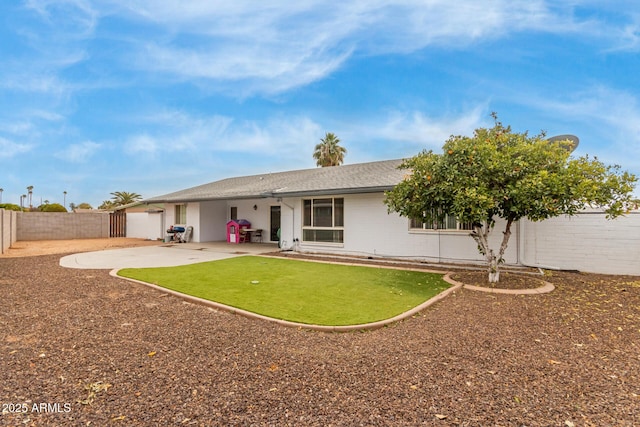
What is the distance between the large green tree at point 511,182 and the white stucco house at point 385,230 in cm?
216

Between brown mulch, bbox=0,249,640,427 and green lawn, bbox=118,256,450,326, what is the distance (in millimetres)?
522

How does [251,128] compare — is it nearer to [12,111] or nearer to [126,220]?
[12,111]

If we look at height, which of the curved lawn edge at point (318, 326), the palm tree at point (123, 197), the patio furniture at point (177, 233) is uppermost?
the palm tree at point (123, 197)

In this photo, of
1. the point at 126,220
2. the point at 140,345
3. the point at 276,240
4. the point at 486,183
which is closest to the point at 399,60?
the point at 486,183

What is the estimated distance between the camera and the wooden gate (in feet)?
74.7

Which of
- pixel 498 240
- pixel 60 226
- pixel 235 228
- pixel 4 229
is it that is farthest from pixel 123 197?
pixel 498 240

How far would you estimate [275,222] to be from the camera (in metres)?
17.2

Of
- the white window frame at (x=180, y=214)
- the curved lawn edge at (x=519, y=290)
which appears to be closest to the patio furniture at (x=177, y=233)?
the white window frame at (x=180, y=214)

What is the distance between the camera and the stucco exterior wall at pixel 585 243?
27.1ft

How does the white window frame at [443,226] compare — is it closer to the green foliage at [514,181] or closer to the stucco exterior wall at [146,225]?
the green foliage at [514,181]

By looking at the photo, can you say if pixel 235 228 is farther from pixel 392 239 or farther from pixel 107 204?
pixel 107 204

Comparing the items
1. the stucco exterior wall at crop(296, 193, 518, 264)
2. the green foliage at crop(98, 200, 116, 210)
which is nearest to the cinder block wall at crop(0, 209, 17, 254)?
the stucco exterior wall at crop(296, 193, 518, 264)

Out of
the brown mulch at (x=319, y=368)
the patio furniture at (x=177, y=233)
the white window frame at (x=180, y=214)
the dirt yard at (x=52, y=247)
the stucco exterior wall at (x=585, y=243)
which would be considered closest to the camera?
the brown mulch at (x=319, y=368)

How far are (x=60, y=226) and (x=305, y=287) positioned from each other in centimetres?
2162
